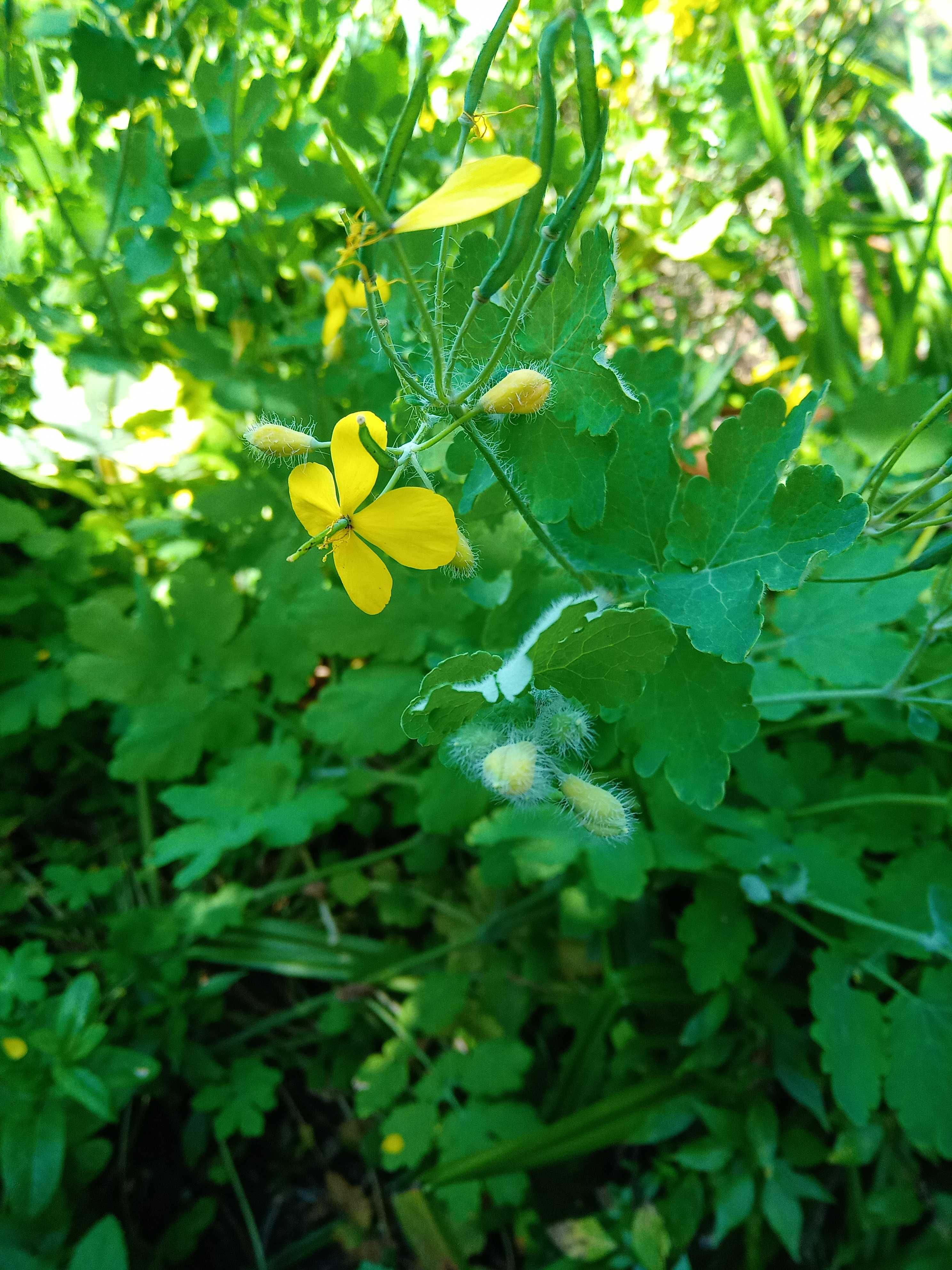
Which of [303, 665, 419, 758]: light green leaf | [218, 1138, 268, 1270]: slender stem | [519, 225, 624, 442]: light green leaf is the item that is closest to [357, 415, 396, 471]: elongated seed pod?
[519, 225, 624, 442]: light green leaf

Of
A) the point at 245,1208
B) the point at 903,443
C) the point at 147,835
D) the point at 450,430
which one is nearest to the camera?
the point at 450,430

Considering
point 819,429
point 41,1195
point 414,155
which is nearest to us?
point 41,1195

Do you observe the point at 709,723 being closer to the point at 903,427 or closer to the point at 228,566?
the point at 903,427

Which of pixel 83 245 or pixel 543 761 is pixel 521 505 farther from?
pixel 83 245

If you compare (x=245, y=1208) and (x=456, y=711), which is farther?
(x=245, y=1208)

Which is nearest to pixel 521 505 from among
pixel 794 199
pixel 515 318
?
pixel 515 318

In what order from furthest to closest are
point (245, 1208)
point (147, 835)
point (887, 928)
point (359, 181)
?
point (147, 835)
point (245, 1208)
point (887, 928)
point (359, 181)

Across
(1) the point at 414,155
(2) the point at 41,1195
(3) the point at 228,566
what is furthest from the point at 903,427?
(2) the point at 41,1195
